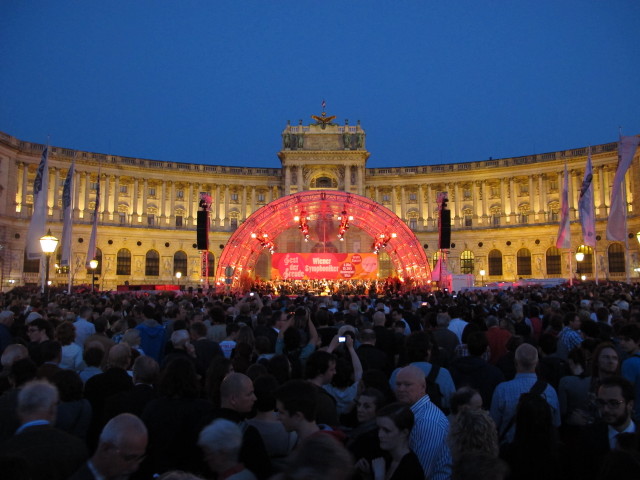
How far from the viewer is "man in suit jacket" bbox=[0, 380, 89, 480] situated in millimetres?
3646

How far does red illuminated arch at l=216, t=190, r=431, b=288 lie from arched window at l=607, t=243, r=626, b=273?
25290 mm

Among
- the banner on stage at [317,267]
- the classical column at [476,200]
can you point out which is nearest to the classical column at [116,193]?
the banner on stage at [317,267]

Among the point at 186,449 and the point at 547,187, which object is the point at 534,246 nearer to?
the point at 547,187

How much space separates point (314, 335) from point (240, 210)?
5876cm

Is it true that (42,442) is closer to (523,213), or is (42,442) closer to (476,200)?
(523,213)

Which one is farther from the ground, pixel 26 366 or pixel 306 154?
pixel 306 154

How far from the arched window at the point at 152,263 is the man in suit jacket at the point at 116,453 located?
2338 inches

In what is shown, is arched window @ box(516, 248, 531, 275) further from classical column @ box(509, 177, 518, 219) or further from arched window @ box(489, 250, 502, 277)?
classical column @ box(509, 177, 518, 219)

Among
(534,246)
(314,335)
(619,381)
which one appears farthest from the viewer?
(534,246)

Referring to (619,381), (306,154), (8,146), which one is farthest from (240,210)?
(619,381)

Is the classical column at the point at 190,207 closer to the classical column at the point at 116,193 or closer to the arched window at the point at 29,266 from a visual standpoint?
the classical column at the point at 116,193

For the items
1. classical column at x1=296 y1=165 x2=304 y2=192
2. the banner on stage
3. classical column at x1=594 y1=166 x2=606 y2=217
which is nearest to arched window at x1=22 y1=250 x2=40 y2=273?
the banner on stage

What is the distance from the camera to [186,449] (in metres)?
4.58

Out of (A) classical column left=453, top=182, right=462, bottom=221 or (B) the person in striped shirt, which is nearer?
(B) the person in striped shirt
